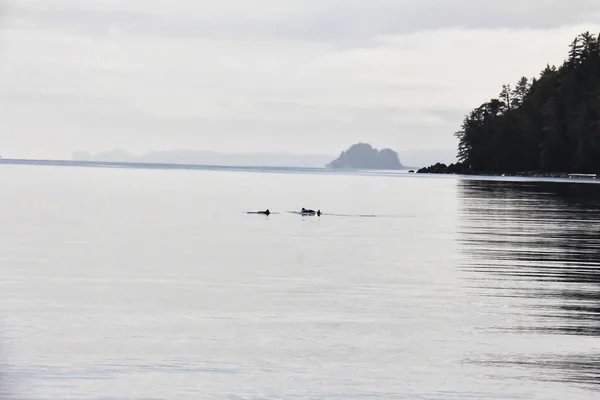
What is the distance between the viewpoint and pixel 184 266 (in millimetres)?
31938

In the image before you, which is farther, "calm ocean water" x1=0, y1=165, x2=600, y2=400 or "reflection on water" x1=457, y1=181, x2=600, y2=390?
"reflection on water" x1=457, y1=181, x2=600, y2=390

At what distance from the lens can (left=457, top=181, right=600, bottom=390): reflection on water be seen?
18031 millimetres

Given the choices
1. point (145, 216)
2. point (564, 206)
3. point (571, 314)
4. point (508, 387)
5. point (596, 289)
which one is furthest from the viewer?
point (564, 206)

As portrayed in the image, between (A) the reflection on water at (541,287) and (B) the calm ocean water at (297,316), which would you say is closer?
(B) the calm ocean water at (297,316)

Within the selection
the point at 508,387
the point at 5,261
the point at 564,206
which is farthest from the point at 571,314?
the point at 564,206

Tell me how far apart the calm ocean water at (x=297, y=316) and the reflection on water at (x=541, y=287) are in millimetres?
63

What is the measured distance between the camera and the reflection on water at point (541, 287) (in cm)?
1803

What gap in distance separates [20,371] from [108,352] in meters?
1.86

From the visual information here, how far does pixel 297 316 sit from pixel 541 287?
816cm

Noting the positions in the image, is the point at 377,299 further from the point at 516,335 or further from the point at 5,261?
the point at 5,261

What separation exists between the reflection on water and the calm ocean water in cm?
6

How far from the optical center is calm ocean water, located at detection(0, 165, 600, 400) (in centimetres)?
1627

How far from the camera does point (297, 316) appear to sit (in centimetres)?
2219

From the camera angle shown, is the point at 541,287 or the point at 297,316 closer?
the point at 297,316
